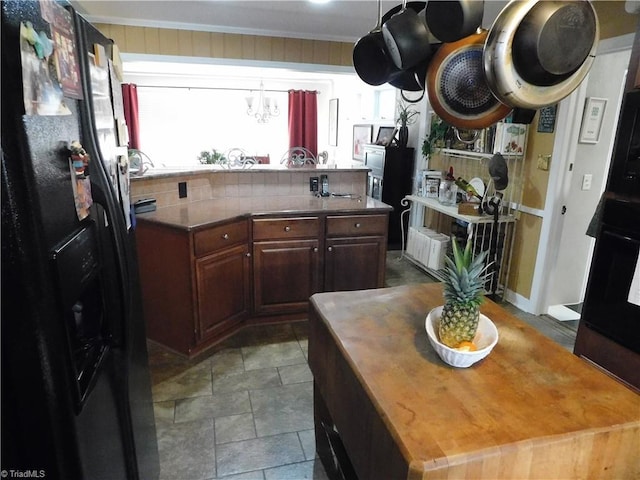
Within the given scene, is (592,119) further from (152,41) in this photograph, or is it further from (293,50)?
(152,41)

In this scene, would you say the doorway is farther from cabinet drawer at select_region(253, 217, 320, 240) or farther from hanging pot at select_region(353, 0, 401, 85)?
hanging pot at select_region(353, 0, 401, 85)

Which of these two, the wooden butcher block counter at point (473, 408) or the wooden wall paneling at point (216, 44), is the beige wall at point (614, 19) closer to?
the wooden butcher block counter at point (473, 408)

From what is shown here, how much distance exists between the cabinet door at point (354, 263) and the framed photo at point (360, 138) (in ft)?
11.1

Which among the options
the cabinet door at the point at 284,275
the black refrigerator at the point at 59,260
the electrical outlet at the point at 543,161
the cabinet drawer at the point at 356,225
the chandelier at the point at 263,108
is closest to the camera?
the black refrigerator at the point at 59,260

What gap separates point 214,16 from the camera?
3.73 metres

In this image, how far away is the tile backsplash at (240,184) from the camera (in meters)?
3.05

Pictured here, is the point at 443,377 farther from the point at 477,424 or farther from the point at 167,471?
the point at 167,471

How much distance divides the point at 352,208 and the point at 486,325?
1877mm

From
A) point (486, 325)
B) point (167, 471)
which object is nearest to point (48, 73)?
point (486, 325)

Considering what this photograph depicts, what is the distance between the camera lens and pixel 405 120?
199 inches

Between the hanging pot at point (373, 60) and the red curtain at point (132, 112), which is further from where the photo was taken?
the red curtain at point (132, 112)

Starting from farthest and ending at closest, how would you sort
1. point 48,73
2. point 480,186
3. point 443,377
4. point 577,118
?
1. point 480,186
2. point 577,118
3. point 443,377
4. point 48,73

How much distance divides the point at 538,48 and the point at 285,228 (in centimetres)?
209

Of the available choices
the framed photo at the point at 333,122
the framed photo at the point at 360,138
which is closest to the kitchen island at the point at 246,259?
the framed photo at the point at 360,138
